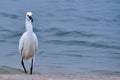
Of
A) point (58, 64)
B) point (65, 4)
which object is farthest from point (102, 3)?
point (58, 64)

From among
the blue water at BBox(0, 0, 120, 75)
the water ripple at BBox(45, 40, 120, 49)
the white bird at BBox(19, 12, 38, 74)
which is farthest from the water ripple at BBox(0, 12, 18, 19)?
the white bird at BBox(19, 12, 38, 74)

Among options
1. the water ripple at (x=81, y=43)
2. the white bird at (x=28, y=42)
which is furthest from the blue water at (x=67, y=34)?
the white bird at (x=28, y=42)

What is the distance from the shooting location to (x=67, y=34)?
857 inches

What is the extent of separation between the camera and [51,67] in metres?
15.8

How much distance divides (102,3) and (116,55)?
10592 mm

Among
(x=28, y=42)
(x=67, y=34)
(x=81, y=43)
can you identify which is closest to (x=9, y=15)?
(x=67, y=34)

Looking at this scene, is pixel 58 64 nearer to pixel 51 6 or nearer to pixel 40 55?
pixel 40 55

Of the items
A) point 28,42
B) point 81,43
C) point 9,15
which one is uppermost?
point 28,42

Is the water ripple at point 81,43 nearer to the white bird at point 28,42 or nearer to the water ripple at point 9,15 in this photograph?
the water ripple at point 9,15

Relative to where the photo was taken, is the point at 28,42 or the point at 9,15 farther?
the point at 9,15

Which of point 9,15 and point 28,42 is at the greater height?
point 28,42

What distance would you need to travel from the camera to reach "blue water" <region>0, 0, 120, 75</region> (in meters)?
16.2

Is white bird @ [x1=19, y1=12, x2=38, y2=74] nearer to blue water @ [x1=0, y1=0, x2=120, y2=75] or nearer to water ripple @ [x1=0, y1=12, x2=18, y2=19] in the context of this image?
blue water @ [x1=0, y1=0, x2=120, y2=75]

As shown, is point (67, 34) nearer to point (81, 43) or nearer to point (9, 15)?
point (81, 43)
